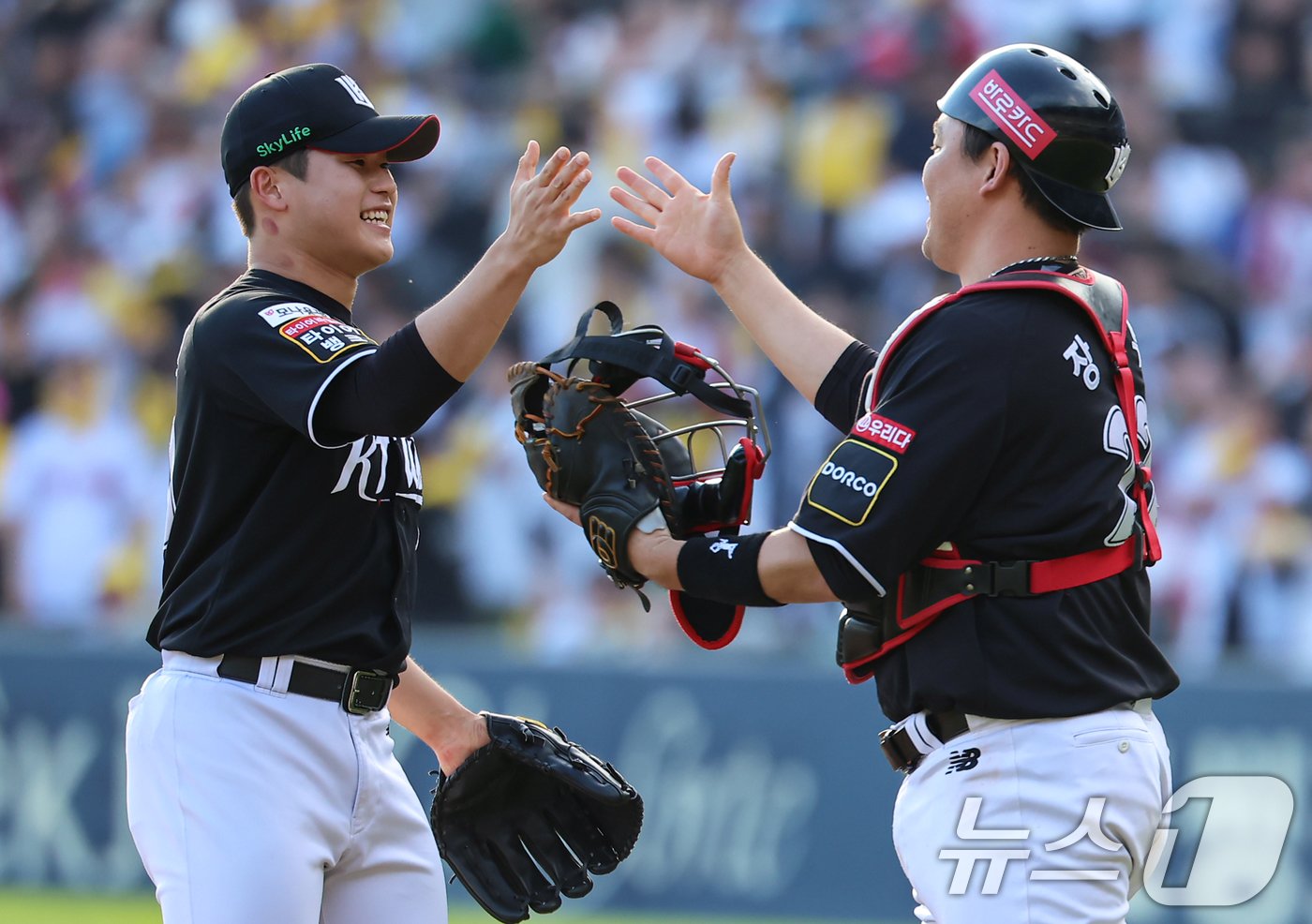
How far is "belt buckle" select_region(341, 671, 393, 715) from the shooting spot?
154 inches

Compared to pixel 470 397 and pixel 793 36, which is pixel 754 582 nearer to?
pixel 470 397

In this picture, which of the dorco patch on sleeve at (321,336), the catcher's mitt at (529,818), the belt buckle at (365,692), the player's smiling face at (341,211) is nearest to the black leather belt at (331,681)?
the belt buckle at (365,692)

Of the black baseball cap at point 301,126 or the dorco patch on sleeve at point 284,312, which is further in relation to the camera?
the black baseball cap at point 301,126

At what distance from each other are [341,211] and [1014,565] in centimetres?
175

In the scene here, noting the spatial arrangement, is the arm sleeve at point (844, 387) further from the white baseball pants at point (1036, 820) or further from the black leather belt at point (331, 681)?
the black leather belt at point (331, 681)

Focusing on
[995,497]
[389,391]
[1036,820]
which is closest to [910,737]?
[1036,820]

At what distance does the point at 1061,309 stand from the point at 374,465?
5.09 ft

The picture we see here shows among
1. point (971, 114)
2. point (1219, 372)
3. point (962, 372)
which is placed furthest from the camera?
point (1219, 372)

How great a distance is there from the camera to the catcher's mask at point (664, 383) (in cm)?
391

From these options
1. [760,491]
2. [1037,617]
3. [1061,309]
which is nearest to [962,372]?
[1061,309]

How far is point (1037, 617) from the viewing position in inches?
137

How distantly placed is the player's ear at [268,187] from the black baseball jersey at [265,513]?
26 centimetres

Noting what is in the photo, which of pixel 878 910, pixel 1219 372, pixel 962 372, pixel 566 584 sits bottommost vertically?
pixel 878 910

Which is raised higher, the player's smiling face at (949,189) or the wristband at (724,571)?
the player's smiling face at (949,189)
